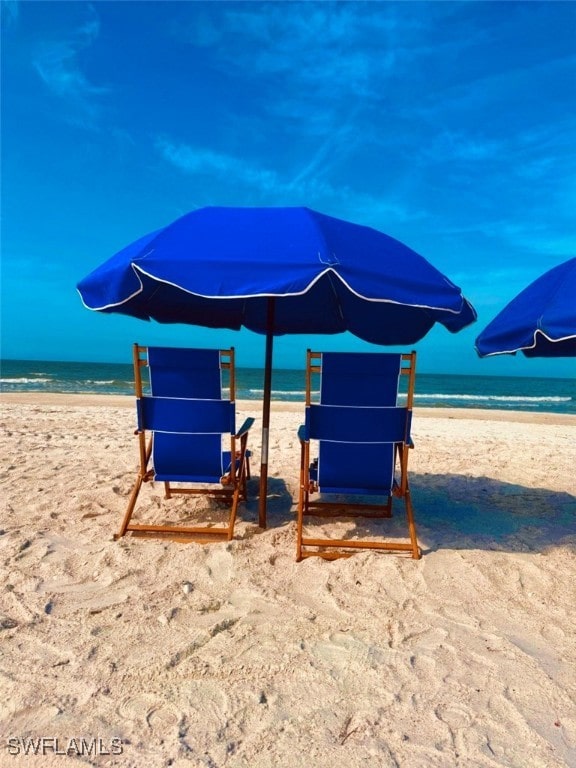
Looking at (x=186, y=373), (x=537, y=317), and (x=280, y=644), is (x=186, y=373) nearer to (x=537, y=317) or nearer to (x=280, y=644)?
(x=280, y=644)

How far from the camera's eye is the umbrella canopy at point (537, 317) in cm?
269

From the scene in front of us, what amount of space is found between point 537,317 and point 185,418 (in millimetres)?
2391

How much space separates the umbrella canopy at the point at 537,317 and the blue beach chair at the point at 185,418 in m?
1.76

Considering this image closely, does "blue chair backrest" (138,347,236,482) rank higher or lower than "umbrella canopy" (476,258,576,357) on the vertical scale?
lower

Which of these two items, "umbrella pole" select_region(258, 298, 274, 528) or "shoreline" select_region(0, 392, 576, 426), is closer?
"umbrella pole" select_region(258, 298, 274, 528)

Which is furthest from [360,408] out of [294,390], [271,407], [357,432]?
[294,390]

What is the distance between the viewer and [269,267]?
9.07 ft

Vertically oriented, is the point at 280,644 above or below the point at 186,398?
below

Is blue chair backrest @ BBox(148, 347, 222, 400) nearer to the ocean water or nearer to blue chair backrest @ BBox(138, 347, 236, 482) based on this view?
blue chair backrest @ BBox(138, 347, 236, 482)

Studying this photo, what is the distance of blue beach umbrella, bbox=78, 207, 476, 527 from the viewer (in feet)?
8.96

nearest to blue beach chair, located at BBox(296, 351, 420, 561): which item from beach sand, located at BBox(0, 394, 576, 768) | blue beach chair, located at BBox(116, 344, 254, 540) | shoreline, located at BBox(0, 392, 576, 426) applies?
beach sand, located at BBox(0, 394, 576, 768)

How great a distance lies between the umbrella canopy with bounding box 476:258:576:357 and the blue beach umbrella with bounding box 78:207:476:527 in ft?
0.91

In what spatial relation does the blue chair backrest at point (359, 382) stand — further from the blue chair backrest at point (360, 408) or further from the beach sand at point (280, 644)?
the beach sand at point (280, 644)

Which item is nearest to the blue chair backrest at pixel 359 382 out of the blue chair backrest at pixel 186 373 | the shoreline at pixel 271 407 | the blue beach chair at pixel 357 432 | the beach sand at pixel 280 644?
the blue beach chair at pixel 357 432
